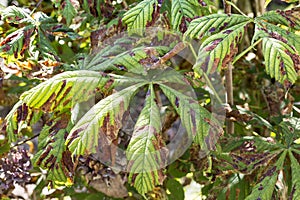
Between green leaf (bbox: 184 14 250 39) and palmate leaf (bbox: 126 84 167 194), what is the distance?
14 cm

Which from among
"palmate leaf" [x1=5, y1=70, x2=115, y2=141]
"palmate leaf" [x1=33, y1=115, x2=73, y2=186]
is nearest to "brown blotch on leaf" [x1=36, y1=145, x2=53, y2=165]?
"palmate leaf" [x1=33, y1=115, x2=73, y2=186]

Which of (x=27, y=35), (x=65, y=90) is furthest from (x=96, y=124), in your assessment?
(x=27, y=35)

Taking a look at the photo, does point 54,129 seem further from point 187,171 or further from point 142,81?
point 187,171

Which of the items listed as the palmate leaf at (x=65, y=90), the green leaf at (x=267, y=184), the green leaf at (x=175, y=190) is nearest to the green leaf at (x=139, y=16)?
the palmate leaf at (x=65, y=90)

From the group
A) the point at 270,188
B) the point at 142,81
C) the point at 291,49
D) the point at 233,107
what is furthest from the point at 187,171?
the point at 291,49

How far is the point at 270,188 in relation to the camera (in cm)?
98

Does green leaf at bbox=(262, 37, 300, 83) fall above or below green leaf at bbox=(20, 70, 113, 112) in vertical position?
above

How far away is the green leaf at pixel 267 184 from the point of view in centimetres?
98

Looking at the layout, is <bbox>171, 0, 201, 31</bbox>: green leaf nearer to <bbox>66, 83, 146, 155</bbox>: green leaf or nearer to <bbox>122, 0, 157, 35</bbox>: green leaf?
<bbox>122, 0, 157, 35</bbox>: green leaf

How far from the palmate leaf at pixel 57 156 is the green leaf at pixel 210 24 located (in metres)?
0.31

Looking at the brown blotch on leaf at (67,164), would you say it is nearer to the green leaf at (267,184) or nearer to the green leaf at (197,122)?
the green leaf at (197,122)

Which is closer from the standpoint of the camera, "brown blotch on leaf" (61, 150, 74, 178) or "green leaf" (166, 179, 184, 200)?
"brown blotch on leaf" (61, 150, 74, 178)

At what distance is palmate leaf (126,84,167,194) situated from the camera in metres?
0.84

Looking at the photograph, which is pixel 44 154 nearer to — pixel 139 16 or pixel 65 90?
pixel 65 90
